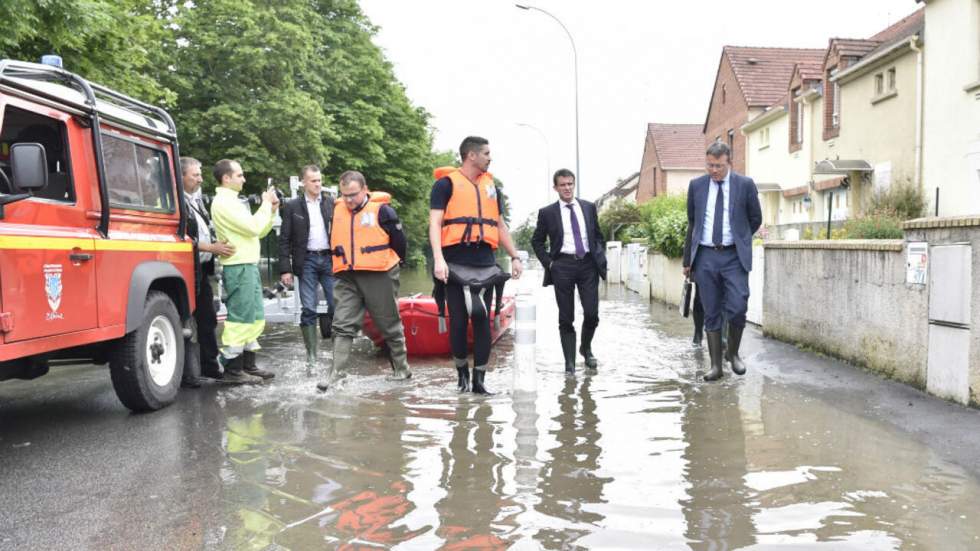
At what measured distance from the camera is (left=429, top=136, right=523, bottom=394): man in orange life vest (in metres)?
6.98

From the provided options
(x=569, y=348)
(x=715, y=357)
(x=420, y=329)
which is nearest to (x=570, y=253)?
(x=569, y=348)

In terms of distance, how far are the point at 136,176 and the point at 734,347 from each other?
518 centimetres

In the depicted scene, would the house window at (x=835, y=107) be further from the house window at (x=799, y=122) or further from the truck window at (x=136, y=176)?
the truck window at (x=136, y=176)

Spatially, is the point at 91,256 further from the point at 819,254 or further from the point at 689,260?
the point at 819,254

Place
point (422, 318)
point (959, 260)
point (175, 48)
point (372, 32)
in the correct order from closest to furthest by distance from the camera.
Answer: point (959, 260)
point (422, 318)
point (175, 48)
point (372, 32)

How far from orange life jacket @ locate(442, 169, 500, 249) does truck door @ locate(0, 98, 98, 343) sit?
2.60 metres

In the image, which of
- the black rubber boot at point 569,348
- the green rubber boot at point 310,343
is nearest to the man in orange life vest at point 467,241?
the black rubber boot at point 569,348

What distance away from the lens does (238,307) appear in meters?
7.59

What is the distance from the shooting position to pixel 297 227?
8.46 metres

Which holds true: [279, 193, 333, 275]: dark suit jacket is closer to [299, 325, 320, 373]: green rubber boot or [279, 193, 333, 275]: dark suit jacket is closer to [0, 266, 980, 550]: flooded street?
[299, 325, 320, 373]: green rubber boot

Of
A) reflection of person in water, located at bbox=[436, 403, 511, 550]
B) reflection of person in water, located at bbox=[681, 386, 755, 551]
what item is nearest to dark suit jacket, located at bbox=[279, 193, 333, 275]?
reflection of person in water, located at bbox=[436, 403, 511, 550]

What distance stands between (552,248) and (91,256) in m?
4.16

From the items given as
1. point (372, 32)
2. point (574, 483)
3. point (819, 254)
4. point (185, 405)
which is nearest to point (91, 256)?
point (185, 405)

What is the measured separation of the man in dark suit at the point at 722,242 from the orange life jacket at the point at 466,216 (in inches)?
75.0
